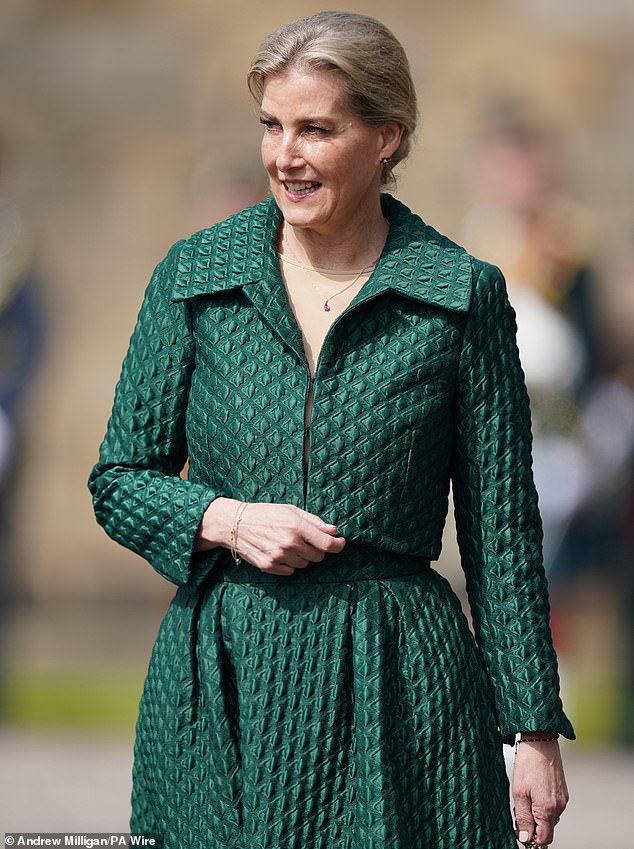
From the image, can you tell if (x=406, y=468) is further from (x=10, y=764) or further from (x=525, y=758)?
(x=10, y=764)

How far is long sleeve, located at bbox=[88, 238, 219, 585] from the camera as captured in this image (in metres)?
2.51

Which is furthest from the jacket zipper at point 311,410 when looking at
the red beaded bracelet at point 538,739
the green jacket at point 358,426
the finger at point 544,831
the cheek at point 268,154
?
the finger at point 544,831

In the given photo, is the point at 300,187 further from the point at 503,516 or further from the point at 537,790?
the point at 537,790

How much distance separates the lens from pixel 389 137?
2568mm

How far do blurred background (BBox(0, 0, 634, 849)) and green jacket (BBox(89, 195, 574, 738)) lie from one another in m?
4.19

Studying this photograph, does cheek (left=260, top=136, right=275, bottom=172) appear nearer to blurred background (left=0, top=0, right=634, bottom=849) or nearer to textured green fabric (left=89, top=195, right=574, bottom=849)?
textured green fabric (left=89, top=195, right=574, bottom=849)

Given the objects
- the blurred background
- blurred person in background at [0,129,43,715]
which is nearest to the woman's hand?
the blurred background

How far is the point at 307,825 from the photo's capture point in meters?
2.45

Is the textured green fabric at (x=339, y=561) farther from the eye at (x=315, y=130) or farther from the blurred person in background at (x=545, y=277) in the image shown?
the blurred person in background at (x=545, y=277)

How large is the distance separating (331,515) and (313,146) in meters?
0.53

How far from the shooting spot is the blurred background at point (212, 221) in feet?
23.7

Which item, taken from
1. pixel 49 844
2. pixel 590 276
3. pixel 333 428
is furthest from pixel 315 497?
pixel 590 276

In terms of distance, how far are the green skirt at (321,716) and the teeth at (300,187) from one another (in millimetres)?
531

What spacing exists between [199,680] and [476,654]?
0.43 m
